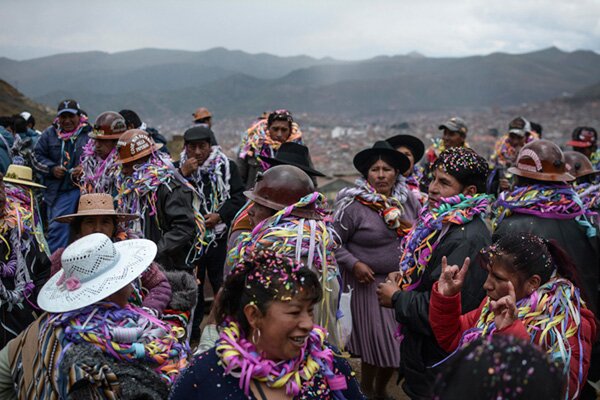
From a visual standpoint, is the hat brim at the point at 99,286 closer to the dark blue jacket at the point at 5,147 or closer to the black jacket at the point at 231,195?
the black jacket at the point at 231,195

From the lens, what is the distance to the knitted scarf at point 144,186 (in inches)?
164

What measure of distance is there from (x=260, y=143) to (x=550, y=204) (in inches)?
132

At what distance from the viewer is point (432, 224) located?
296 cm

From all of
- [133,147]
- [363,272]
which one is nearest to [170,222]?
[133,147]

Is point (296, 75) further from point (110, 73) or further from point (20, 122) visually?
point (20, 122)

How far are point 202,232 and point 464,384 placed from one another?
3.69 meters

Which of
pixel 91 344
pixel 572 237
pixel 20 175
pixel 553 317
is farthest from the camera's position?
pixel 20 175

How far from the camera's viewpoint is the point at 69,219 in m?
3.34

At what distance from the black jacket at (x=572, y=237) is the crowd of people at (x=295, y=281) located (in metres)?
0.01

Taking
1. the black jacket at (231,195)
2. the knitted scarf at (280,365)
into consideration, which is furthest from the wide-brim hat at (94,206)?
the black jacket at (231,195)

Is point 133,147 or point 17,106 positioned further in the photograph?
point 17,106

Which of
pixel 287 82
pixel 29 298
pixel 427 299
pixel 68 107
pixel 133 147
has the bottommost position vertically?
pixel 287 82

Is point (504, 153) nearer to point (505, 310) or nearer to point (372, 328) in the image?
point (372, 328)

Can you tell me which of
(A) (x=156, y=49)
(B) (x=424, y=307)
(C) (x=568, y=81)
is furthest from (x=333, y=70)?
(B) (x=424, y=307)
